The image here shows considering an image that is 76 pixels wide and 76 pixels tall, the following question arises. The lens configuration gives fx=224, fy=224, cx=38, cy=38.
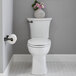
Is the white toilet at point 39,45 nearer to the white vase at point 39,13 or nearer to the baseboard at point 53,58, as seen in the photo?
the white vase at point 39,13

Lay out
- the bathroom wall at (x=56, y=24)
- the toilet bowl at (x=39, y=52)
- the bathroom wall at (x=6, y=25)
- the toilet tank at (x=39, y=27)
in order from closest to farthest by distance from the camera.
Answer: the bathroom wall at (x=6, y=25)
the toilet bowl at (x=39, y=52)
the toilet tank at (x=39, y=27)
the bathroom wall at (x=56, y=24)

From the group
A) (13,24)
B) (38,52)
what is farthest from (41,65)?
(13,24)

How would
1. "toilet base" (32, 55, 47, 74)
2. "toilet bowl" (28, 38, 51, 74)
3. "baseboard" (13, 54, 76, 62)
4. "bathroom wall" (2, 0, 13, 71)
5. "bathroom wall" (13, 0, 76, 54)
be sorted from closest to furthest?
"bathroom wall" (2, 0, 13, 71) → "toilet bowl" (28, 38, 51, 74) → "toilet base" (32, 55, 47, 74) → "bathroom wall" (13, 0, 76, 54) → "baseboard" (13, 54, 76, 62)

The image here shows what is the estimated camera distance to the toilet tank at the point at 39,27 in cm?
370

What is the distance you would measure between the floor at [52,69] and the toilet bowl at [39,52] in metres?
0.13

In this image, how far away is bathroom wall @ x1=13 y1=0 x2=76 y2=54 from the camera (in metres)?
3.84

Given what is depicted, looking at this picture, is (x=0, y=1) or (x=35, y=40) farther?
(x=35, y=40)

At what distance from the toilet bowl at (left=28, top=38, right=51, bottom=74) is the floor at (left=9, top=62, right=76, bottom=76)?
127mm

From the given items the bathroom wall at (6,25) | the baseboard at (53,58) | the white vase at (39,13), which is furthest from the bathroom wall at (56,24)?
the bathroom wall at (6,25)

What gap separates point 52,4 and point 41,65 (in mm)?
1128

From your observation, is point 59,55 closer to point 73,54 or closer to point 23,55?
point 73,54

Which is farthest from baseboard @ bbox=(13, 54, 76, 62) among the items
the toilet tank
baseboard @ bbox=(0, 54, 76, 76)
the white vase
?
the white vase

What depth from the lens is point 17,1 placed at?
12.6 ft

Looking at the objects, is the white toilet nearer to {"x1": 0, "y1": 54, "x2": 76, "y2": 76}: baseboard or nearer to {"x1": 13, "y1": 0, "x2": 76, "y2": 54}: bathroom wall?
{"x1": 13, "y1": 0, "x2": 76, "y2": 54}: bathroom wall
